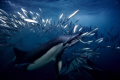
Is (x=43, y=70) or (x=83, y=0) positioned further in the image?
(x=83, y=0)

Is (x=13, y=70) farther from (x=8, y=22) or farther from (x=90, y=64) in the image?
(x=90, y=64)

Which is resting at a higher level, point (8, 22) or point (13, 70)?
point (8, 22)

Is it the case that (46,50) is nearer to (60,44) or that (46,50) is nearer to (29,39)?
(60,44)

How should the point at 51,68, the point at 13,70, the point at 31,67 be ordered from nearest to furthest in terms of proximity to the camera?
1. the point at 31,67
2. the point at 13,70
3. the point at 51,68

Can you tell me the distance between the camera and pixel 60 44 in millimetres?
1515

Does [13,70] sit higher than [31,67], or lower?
lower

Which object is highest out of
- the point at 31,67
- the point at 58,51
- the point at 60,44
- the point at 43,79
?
the point at 60,44

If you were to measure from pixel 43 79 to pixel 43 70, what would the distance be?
1.24m

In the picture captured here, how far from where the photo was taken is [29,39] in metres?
17.9

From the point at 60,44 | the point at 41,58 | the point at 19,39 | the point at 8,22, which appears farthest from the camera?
the point at 19,39

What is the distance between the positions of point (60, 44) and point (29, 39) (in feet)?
58.7

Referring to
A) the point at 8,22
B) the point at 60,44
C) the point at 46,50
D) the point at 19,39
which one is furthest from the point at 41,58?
the point at 19,39

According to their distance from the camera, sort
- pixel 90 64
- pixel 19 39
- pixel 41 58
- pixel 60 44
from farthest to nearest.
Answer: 1. pixel 19 39
2. pixel 90 64
3. pixel 41 58
4. pixel 60 44

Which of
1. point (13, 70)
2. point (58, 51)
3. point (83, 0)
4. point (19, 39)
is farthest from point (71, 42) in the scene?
point (83, 0)
